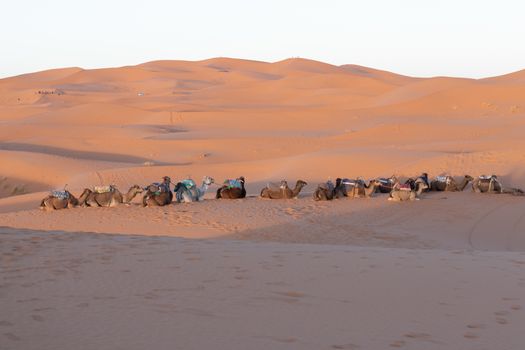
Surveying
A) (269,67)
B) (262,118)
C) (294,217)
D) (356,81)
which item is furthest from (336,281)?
(269,67)

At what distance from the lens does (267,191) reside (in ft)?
55.9

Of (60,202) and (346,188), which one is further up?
(346,188)

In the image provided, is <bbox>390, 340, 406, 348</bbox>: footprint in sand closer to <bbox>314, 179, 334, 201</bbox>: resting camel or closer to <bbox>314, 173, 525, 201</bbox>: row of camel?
<bbox>314, 173, 525, 201</bbox>: row of camel

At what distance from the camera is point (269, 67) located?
123812 mm

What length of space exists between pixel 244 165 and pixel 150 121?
25.5 m

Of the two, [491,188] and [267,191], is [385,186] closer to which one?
[491,188]

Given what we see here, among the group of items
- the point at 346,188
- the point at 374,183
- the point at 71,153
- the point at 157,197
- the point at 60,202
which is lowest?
the point at 60,202

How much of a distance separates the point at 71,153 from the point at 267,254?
89.6 ft

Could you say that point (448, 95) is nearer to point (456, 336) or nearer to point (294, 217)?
point (294, 217)

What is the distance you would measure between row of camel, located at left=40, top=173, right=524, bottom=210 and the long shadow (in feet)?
50.7

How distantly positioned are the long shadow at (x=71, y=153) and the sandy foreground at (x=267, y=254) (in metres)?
0.11

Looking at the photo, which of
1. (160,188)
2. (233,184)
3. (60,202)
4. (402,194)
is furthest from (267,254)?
(60,202)

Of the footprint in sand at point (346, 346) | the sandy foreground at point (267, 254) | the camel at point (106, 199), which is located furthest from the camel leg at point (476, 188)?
the footprint in sand at point (346, 346)

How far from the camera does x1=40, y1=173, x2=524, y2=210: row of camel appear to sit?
53.8 ft
